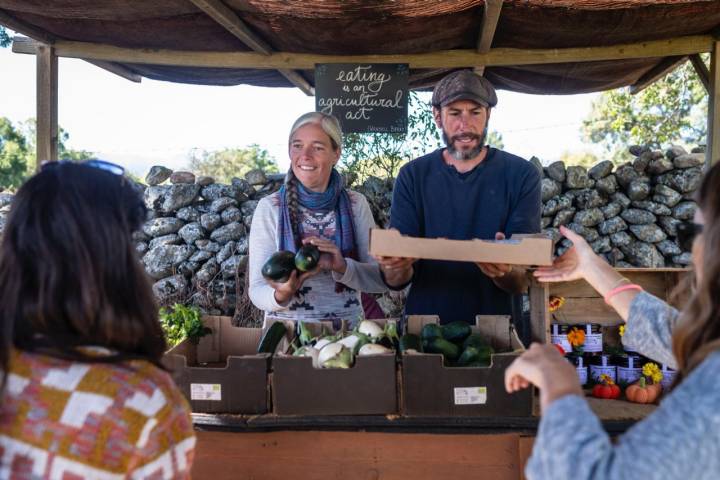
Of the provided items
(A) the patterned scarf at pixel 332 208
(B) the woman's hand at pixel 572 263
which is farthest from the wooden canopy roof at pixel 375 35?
(B) the woman's hand at pixel 572 263

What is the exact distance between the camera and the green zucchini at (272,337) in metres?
2.75

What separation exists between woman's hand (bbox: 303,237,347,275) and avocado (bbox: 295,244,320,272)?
80mm

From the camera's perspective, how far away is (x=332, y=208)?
340 centimetres

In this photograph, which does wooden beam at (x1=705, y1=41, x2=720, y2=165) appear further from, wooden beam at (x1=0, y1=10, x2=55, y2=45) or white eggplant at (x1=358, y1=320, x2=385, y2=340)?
wooden beam at (x1=0, y1=10, x2=55, y2=45)

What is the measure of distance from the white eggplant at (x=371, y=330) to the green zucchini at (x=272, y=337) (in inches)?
16.0

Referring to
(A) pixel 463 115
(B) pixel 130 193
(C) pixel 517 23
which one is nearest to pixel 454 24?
(C) pixel 517 23

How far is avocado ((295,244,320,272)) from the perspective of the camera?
2953 millimetres

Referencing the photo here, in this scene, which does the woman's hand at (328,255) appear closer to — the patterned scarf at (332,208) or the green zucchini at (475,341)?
the patterned scarf at (332,208)

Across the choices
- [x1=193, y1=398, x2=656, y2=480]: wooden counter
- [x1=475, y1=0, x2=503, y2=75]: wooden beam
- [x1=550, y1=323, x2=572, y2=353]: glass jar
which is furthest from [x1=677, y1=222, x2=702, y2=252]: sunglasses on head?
[x1=475, y1=0, x2=503, y2=75]: wooden beam

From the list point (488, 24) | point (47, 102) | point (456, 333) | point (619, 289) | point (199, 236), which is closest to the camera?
point (619, 289)

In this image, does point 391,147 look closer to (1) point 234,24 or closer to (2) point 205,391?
(1) point 234,24

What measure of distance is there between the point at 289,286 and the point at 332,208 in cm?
57

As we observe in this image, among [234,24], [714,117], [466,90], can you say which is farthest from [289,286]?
[714,117]

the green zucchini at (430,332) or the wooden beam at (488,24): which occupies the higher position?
the wooden beam at (488,24)
